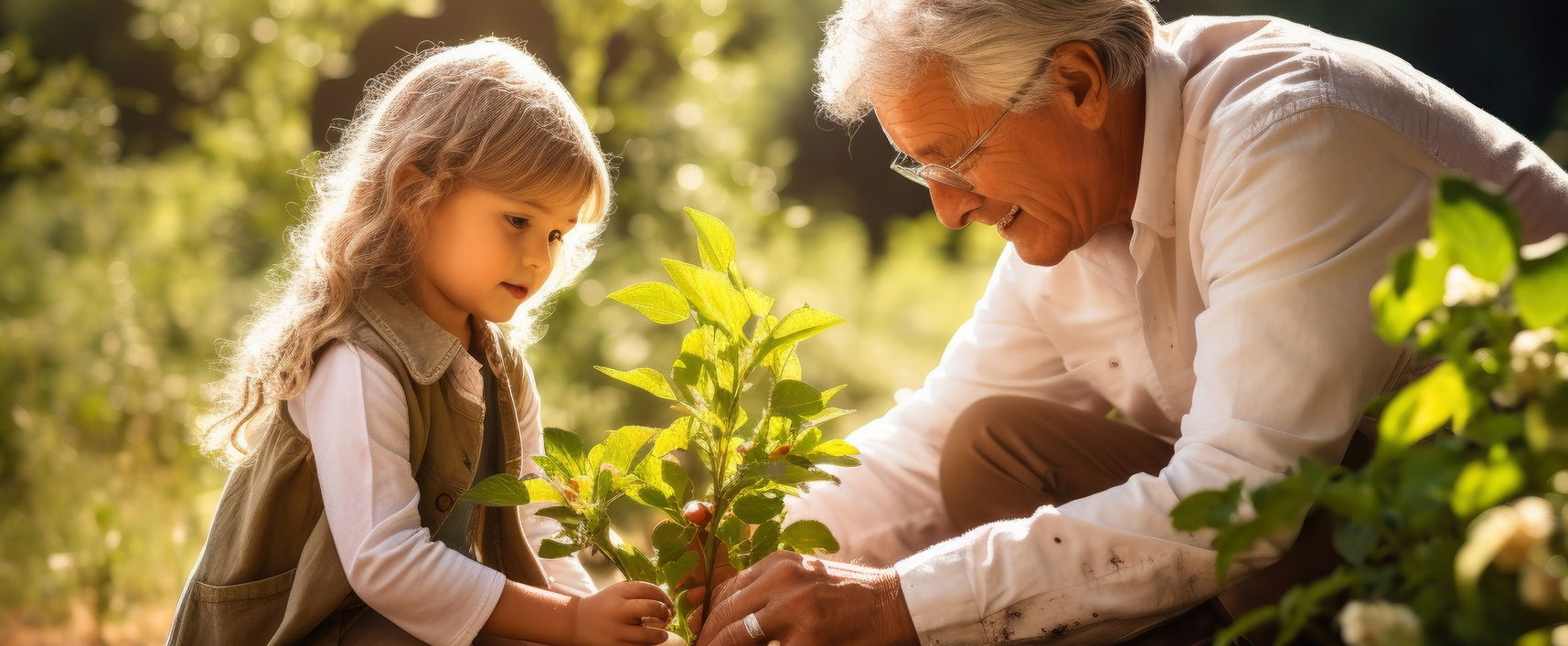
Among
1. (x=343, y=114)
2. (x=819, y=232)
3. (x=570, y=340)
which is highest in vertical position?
(x=343, y=114)

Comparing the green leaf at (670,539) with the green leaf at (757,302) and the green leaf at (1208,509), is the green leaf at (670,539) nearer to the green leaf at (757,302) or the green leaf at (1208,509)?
the green leaf at (757,302)

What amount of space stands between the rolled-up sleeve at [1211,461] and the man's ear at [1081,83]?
399 mm

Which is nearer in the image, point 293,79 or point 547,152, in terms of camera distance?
point 547,152

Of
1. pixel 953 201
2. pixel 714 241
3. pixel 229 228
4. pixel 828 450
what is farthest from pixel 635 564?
pixel 229 228

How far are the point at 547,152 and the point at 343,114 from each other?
3.29 m

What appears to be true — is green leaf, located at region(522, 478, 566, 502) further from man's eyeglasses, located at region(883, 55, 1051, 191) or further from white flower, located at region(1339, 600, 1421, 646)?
white flower, located at region(1339, 600, 1421, 646)

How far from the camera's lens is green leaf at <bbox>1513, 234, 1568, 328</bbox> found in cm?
78

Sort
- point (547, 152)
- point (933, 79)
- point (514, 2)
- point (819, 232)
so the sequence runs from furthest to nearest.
Result: point (819, 232), point (514, 2), point (933, 79), point (547, 152)

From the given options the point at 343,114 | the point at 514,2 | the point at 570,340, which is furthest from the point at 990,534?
the point at 343,114

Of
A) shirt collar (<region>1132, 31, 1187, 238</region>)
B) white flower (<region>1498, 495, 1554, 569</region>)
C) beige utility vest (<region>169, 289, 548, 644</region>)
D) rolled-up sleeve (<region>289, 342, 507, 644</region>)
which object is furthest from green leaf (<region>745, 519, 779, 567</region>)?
white flower (<region>1498, 495, 1554, 569</region>)

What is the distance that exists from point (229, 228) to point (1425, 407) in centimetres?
438

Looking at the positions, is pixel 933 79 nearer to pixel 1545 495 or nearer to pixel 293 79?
pixel 1545 495

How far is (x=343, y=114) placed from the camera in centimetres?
470

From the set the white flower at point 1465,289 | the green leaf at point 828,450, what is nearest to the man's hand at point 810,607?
the green leaf at point 828,450
